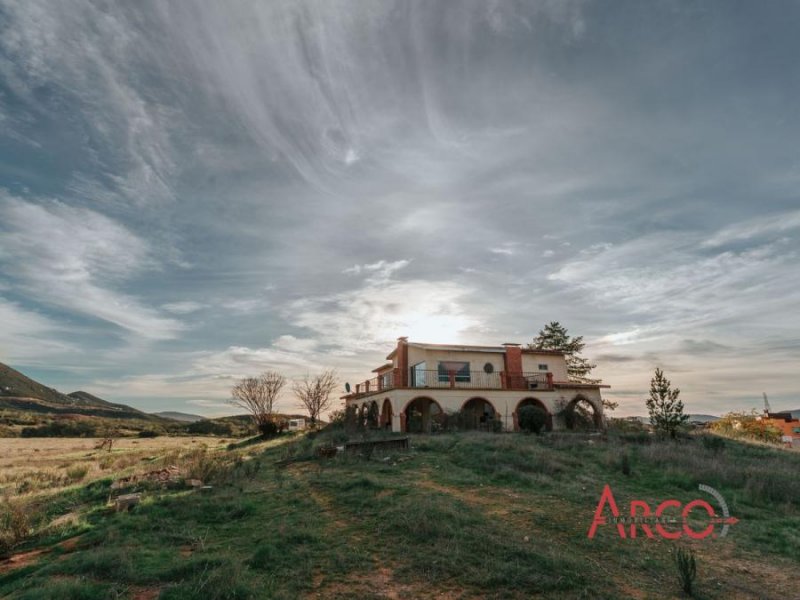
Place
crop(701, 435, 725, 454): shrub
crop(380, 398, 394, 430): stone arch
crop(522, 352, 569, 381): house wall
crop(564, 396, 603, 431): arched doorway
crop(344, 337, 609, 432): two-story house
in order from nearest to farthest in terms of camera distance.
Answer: crop(701, 435, 725, 454): shrub, crop(344, 337, 609, 432): two-story house, crop(564, 396, 603, 431): arched doorway, crop(380, 398, 394, 430): stone arch, crop(522, 352, 569, 381): house wall

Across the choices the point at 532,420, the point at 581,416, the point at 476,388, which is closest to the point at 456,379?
the point at 476,388

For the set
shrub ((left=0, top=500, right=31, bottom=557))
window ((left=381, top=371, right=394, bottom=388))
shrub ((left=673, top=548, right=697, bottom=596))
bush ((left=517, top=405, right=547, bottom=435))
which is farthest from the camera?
window ((left=381, top=371, right=394, bottom=388))

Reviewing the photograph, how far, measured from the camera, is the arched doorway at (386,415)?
26.0 meters

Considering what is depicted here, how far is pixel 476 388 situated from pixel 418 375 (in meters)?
3.60

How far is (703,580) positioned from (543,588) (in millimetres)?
2495

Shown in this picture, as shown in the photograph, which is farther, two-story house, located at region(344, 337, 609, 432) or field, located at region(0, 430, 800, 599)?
two-story house, located at region(344, 337, 609, 432)

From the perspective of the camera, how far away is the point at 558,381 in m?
28.5

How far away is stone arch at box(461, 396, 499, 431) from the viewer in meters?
24.0

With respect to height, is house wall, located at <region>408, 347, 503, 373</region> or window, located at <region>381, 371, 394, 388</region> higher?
house wall, located at <region>408, 347, 503, 373</region>

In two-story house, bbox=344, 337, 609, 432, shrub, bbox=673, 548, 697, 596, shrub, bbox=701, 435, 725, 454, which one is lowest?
shrub, bbox=673, 548, 697, 596

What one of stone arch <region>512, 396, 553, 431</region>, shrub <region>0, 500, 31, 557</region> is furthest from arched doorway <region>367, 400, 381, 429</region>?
shrub <region>0, 500, 31, 557</region>

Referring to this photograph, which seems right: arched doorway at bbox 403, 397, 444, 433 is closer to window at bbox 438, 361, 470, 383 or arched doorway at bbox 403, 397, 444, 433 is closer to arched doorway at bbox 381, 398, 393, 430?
arched doorway at bbox 381, 398, 393, 430

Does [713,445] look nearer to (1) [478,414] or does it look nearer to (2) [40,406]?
(1) [478,414]

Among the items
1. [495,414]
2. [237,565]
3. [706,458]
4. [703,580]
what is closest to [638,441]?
[706,458]
